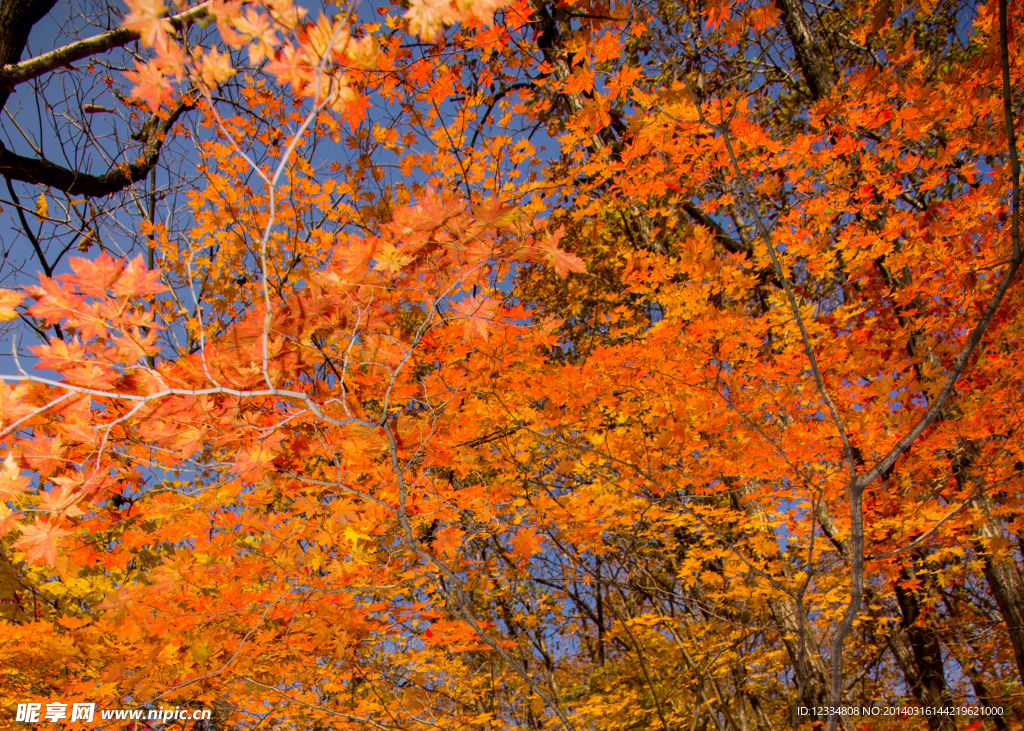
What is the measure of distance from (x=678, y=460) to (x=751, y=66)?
5711mm

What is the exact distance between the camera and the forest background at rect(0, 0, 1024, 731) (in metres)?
1.96

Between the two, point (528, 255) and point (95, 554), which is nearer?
point (528, 255)

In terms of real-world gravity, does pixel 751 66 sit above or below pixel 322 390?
above

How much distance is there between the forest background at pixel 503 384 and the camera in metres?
1.96

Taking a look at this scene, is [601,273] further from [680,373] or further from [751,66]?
[680,373]

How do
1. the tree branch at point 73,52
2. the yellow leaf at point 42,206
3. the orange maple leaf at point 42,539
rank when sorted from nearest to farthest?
the orange maple leaf at point 42,539
the tree branch at point 73,52
the yellow leaf at point 42,206

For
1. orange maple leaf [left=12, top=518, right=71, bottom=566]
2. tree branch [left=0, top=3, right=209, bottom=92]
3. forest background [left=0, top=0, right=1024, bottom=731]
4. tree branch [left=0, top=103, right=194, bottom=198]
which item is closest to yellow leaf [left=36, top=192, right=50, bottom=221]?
forest background [left=0, top=0, right=1024, bottom=731]

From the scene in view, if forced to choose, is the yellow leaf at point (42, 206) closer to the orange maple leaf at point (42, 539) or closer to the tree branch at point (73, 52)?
the tree branch at point (73, 52)

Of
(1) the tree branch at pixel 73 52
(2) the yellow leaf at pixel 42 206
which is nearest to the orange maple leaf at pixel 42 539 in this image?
(1) the tree branch at pixel 73 52

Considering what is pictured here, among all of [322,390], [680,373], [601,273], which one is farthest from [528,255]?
[601,273]

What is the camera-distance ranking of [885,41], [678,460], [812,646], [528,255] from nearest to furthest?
1. [528,255]
2. [812,646]
3. [678,460]
4. [885,41]

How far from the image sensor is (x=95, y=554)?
11.1 ft

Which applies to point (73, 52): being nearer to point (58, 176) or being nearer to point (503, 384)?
point (58, 176)

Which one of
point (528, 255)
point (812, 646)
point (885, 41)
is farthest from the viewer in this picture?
point (885, 41)
